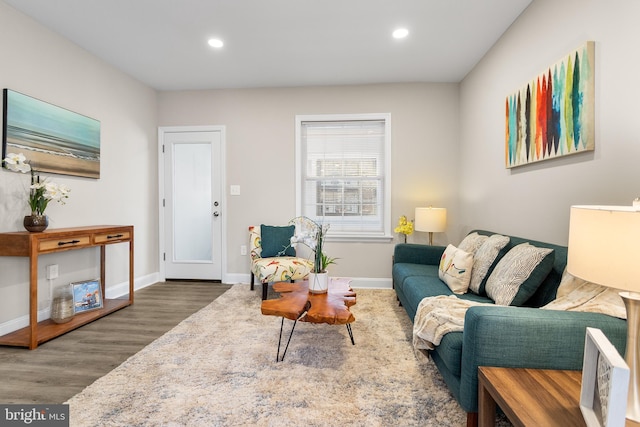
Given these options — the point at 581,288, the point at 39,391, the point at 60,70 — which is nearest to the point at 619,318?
the point at 581,288

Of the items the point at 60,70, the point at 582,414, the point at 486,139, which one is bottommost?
the point at 582,414

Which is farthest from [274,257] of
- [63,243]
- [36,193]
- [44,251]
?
[36,193]

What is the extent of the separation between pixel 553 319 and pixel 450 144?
3.07m

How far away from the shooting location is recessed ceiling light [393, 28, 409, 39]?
2.80m

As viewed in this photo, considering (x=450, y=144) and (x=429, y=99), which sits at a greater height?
(x=429, y=99)

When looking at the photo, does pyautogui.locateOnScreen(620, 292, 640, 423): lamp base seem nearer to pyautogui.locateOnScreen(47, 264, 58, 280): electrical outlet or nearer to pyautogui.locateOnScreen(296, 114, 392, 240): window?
pyautogui.locateOnScreen(296, 114, 392, 240): window

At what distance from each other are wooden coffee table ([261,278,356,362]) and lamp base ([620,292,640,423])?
4.05 feet

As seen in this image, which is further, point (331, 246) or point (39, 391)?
point (331, 246)

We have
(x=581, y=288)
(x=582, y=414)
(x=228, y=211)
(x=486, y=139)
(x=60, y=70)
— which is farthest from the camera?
(x=228, y=211)

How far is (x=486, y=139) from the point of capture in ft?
10.4

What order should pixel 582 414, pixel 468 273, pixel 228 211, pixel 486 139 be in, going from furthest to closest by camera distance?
pixel 228 211 < pixel 486 139 < pixel 468 273 < pixel 582 414

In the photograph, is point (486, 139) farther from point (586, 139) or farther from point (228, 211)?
point (228, 211)

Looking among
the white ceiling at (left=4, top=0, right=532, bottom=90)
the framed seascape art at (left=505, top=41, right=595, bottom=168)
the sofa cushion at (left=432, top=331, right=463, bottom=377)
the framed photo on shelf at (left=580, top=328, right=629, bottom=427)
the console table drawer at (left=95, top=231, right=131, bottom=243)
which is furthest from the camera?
the console table drawer at (left=95, top=231, right=131, bottom=243)

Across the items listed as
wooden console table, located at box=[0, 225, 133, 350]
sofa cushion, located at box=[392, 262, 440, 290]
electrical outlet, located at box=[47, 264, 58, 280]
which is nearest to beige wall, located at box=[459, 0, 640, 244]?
sofa cushion, located at box=[392, 262, 440, 290]
